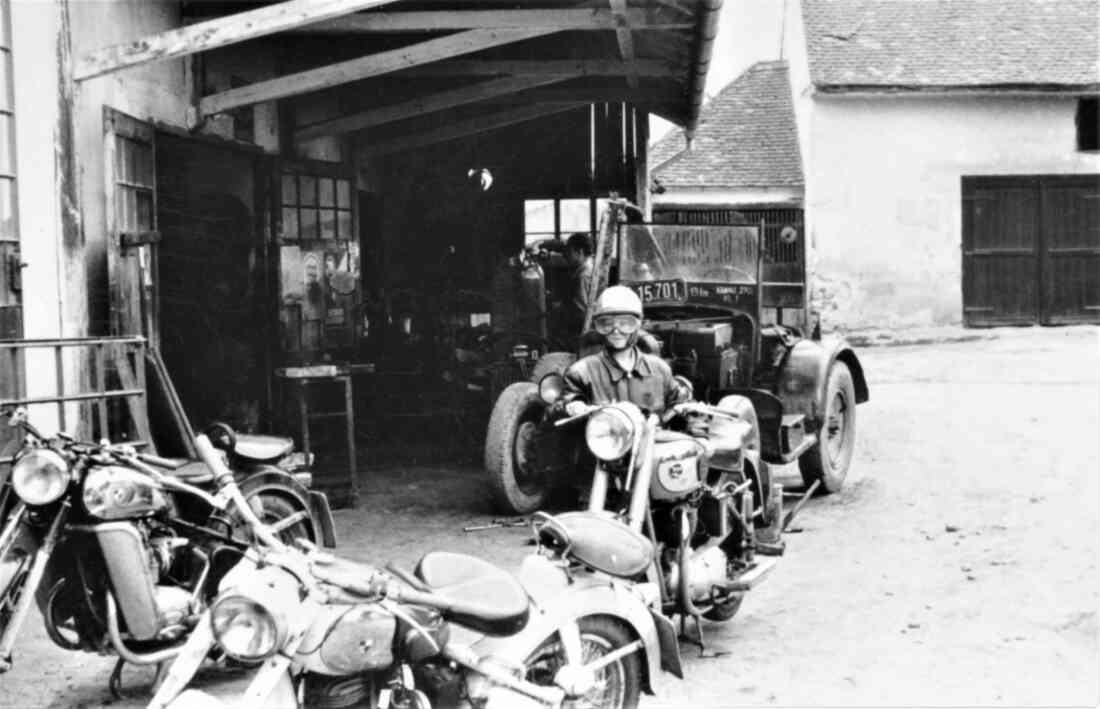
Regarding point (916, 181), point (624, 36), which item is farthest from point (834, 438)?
point (916, 181)

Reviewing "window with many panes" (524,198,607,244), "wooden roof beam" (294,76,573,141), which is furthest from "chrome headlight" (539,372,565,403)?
"window with many panes" (524,198,607,244)

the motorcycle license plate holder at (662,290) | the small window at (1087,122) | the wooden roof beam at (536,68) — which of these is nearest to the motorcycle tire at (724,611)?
the motorcycle license plate holder at (662,290)

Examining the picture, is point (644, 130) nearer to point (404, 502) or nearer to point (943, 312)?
point (404, 502)

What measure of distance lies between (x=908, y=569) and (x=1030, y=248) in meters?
15.9

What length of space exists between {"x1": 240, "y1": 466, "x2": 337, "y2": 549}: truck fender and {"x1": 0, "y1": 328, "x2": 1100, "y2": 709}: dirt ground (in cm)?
86

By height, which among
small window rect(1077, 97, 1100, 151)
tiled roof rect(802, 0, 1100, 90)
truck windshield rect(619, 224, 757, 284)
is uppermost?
tiled roof rect(802, 0, 1100, 90)

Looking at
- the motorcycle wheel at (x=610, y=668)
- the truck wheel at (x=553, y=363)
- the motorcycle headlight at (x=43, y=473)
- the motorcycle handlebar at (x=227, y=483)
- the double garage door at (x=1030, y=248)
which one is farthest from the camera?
the double garage door at (x=1030, y=248)

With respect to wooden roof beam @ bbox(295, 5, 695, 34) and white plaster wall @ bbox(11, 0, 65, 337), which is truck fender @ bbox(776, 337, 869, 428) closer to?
wooden roof beam @ bbox(295, 5, 695, 34)

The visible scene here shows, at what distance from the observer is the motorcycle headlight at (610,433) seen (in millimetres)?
5062

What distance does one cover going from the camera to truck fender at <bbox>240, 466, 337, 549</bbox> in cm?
560

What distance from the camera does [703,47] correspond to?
349 inches

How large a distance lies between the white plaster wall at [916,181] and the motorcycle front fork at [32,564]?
17994 mm

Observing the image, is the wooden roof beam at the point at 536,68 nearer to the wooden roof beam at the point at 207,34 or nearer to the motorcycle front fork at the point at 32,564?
the wooden roof beam at the point at 207,34

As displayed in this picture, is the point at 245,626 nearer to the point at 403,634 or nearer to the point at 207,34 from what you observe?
the point at 403,634
